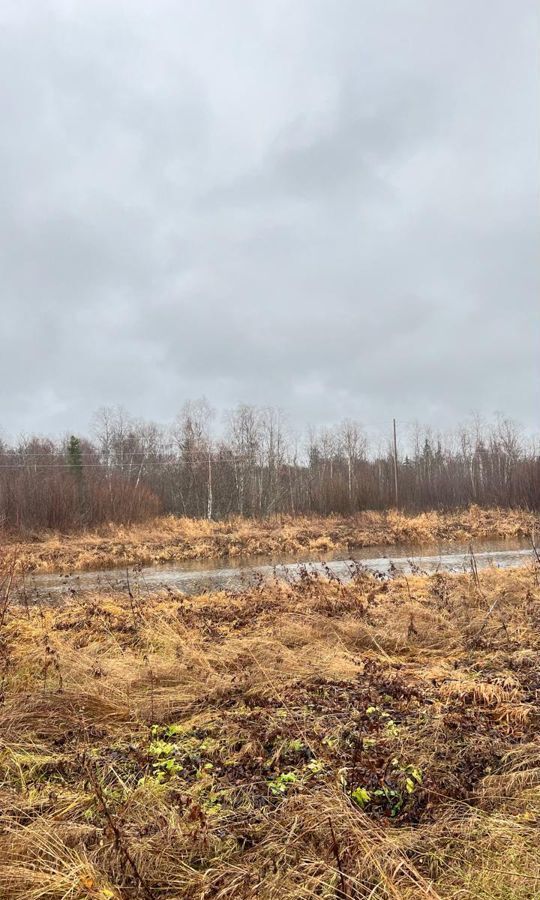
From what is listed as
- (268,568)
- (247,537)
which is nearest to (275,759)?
(268,568)

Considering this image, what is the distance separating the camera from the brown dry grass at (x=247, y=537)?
1805 centimetres

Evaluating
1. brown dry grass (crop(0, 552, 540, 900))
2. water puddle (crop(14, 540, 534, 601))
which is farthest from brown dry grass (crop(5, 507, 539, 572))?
brown dry grass (crop(0, 552, 540, 900))

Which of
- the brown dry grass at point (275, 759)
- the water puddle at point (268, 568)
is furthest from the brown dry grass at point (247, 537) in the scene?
the brown dry grass at point (275, 759)

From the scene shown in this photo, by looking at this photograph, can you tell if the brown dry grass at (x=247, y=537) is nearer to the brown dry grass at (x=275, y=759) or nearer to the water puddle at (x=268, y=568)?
the water puddle at (x=268, y=568)

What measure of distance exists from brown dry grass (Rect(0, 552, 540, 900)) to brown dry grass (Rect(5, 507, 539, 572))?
36.9 feet

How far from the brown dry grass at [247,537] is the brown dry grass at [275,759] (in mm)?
11257

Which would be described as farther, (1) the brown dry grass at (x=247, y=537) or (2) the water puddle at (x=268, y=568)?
(1) the brown dry grass at (x=247, y=537)

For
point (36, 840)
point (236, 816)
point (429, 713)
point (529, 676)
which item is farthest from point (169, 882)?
point (529, 676)

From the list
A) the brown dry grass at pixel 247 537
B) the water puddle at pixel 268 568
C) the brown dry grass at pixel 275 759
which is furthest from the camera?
the brown dry grass at pixel 247 537

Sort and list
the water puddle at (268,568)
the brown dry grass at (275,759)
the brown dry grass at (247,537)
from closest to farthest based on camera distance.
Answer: the brown dry grass at (275,759) < the water puddle at (268,568) < the brown dry grass at (247,537)

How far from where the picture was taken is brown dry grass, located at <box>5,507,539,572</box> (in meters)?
18.0

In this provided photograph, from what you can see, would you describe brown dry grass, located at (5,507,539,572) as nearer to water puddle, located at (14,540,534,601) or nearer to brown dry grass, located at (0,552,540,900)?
water puddle, located at (14,540,534,601)

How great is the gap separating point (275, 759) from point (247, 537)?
17.9 meters

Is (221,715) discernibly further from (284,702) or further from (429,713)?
(429,713)
